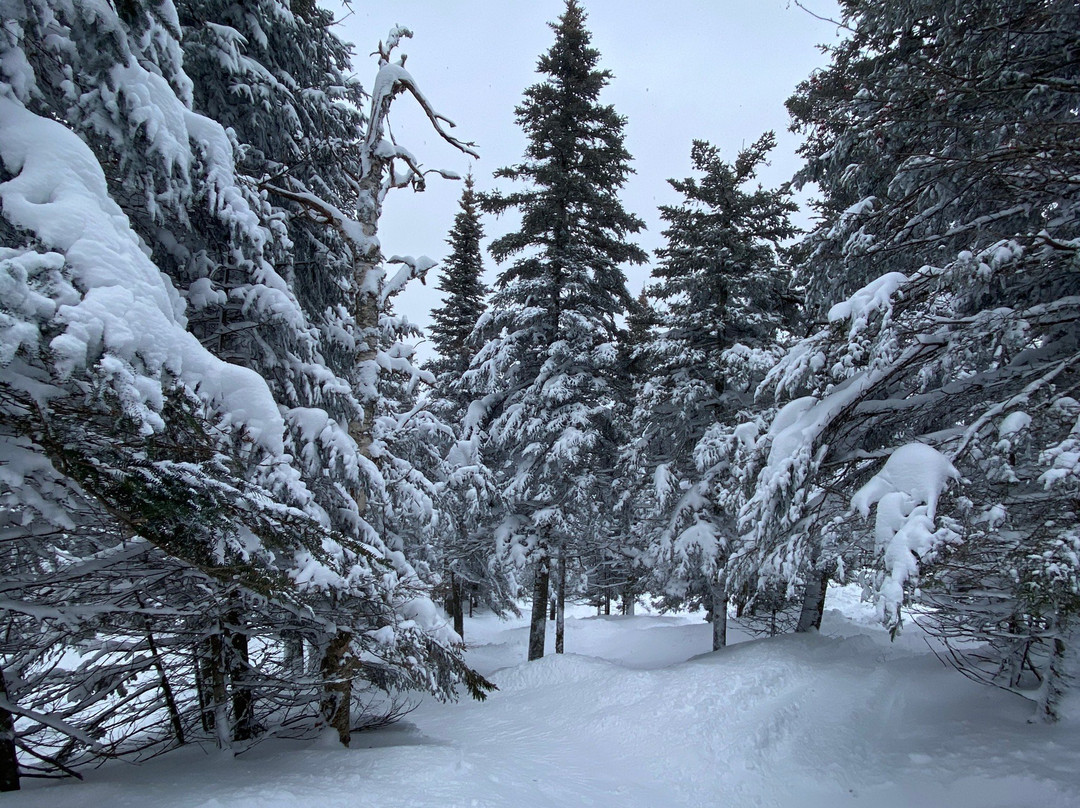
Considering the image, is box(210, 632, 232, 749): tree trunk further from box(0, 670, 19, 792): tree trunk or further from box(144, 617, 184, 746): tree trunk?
box(0, 670, 19, 792): tree trunk

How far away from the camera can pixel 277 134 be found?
303 inches

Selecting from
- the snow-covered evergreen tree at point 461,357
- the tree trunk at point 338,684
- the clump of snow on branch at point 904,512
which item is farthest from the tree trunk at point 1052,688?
the snow-covered evergreen tree at point 461,357

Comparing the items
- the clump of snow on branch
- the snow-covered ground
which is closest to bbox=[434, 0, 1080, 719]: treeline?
the clump of snow on branch

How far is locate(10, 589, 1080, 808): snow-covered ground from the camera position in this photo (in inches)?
183

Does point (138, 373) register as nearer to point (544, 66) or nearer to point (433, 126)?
point (433, 126)

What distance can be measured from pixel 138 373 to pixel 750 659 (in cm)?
1045

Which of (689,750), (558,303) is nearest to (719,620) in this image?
(689,750)

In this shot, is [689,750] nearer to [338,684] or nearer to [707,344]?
[338,684]

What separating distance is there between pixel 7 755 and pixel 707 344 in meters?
12.1

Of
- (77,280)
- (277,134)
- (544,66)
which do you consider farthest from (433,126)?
(544,66)

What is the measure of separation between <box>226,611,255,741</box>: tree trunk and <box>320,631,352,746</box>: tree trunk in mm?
798

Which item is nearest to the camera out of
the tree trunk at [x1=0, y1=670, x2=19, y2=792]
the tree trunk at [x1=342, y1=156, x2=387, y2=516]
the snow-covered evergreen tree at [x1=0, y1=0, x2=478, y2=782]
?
the snow-covered evergreen tree at [x1=0, y1=0, x2=478, y2=782]

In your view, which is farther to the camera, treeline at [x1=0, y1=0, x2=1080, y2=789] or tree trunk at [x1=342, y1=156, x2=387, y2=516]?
tree trunk at [x1=342, y1=156, x2=387, y2=516]

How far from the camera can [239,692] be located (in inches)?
232
